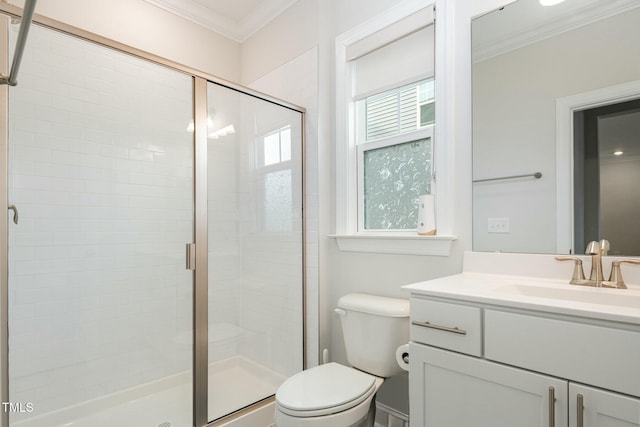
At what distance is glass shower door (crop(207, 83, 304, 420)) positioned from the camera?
2100 mm

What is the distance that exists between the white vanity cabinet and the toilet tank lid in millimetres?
360

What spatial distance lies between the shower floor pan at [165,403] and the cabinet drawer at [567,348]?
1502 millimetres

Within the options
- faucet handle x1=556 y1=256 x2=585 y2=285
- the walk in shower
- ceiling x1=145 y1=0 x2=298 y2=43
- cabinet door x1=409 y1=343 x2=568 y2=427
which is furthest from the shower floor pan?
ceiling x1=145 y1=0 x2=298 y2=43

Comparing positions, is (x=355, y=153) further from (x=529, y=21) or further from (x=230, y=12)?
(x=230, y=12)

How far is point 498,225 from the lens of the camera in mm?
1520

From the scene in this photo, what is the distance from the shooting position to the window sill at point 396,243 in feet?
5.46

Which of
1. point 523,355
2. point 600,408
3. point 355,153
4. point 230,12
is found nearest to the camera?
point 600,408

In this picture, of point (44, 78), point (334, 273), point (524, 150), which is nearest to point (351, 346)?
point (334, 273)

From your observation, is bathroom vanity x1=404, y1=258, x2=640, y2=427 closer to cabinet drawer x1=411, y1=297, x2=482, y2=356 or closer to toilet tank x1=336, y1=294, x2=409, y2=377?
cabinet drawer x1=411, y1=297, x2=482, y2=356

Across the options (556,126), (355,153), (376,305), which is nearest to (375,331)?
(376,305)

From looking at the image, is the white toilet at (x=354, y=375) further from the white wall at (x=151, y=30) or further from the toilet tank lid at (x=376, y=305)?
the white wall at (x=151, y=30)

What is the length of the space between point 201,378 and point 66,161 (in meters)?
1.38

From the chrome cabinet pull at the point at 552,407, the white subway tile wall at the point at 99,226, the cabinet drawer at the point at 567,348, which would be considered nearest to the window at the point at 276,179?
the white subway tile wall at the point at 99,226

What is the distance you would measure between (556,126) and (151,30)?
2.53m
